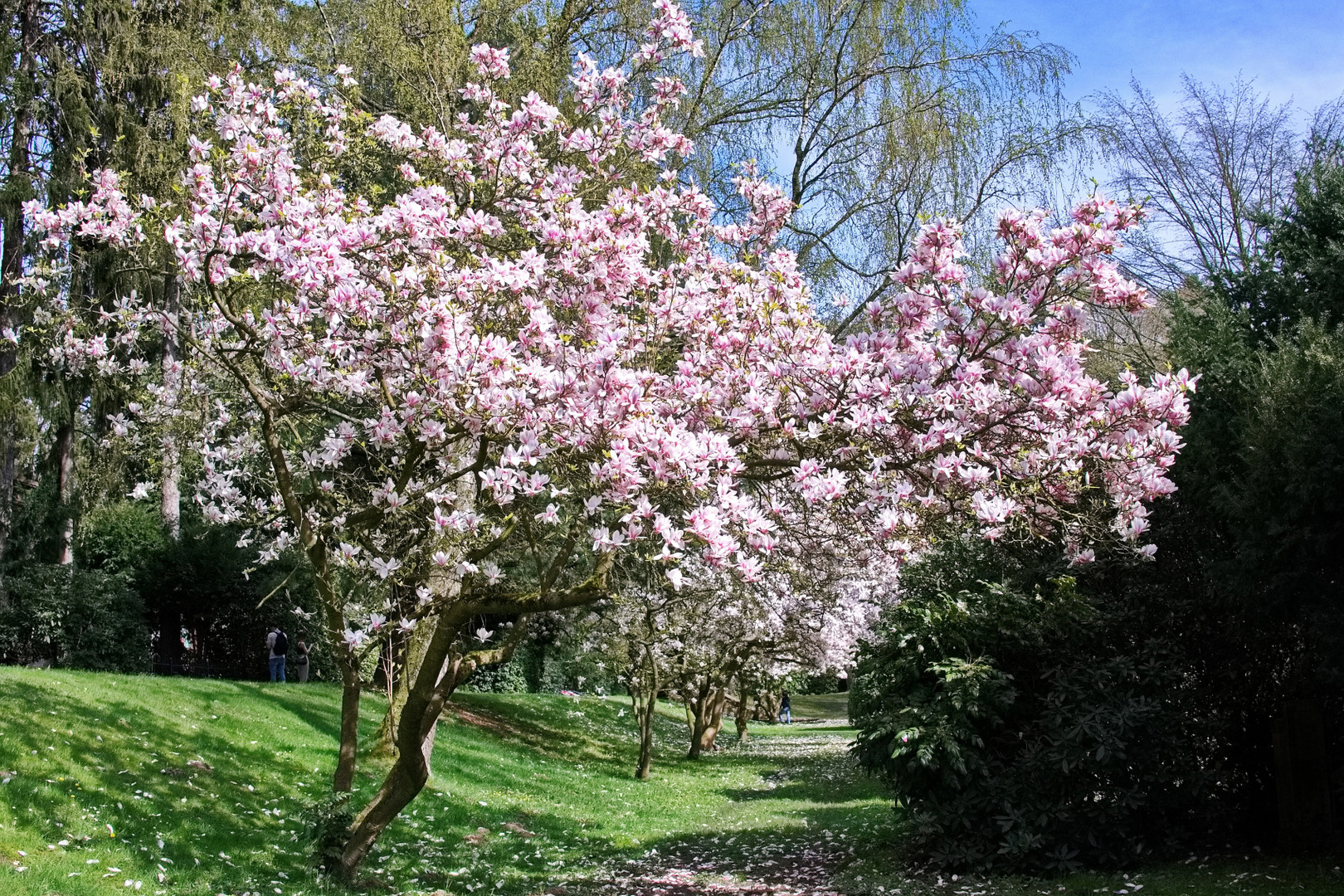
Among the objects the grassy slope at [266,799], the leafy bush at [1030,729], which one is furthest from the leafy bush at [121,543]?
the leafy bush at [1030,729]

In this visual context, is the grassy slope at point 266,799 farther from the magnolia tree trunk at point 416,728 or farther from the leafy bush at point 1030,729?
the leafy bush at point 1030,729

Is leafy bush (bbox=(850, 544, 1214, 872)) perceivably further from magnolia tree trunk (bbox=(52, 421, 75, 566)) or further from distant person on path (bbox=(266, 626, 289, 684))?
magnolia tree trunk (bbox=(52, 421, 75, 566))

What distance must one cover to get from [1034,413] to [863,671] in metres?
4.66

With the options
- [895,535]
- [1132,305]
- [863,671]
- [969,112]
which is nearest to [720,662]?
[863,671]

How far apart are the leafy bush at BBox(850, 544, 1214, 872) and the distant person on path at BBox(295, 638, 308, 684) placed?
13.5 m

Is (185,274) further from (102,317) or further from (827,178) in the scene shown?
(827,178)

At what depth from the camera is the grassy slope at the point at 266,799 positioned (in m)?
7.36

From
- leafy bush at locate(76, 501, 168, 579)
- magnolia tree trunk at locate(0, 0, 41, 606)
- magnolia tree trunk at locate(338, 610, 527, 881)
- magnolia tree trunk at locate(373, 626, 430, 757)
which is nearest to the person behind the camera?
magnolia tree trunk at locate(338, 610, 527, 881)

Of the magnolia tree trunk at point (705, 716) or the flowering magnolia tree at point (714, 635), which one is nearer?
the flowering magnolia tree at point (714, 635)

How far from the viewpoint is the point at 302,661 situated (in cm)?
1992

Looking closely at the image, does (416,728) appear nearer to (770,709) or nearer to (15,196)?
(15,196)

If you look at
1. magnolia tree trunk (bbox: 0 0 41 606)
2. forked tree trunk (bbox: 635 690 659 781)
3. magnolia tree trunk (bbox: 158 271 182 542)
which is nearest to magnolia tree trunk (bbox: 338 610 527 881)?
magnolia tree trunk (bbox: 158 271 182 542)

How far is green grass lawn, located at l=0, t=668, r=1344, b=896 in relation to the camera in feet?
23.7

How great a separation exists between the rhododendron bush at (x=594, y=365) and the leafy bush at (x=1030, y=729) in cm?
166
